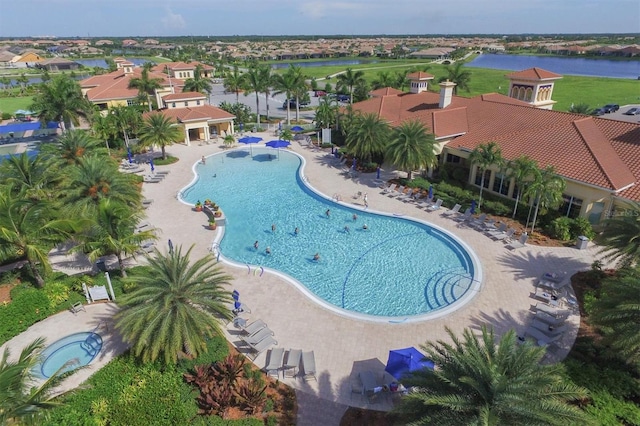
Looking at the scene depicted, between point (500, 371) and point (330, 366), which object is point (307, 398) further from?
point (500, 371)

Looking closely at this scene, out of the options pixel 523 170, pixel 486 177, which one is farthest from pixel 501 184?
pixel 523 170

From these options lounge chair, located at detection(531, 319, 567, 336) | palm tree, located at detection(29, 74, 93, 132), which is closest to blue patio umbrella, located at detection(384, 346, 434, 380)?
lounge chair, located at detection(531, 319, 567, 336)

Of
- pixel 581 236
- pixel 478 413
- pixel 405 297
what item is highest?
pixel 478 413

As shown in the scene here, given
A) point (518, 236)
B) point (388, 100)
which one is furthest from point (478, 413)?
point (388, 100)

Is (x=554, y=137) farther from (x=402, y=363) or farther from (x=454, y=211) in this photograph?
(x=402, y=363)

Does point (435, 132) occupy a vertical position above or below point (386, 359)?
above

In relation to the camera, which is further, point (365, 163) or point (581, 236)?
point (365, 163)

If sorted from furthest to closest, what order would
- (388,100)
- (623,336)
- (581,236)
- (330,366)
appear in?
(388,100) < (581,236) < (330,366) < (623,336)
